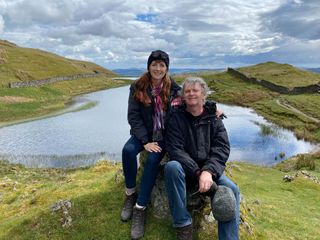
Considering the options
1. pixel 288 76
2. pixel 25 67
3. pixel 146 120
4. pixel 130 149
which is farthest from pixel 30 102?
pixel 288 76

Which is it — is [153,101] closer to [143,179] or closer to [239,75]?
[143,179]

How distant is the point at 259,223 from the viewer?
15.0 m

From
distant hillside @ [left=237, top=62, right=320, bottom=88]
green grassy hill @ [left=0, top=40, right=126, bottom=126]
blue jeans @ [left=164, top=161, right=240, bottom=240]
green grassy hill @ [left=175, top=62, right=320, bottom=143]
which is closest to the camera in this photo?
blue jeans @ [left=164, top=161, right=240, bottom=240]

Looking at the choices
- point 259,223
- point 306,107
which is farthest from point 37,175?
point 306,107

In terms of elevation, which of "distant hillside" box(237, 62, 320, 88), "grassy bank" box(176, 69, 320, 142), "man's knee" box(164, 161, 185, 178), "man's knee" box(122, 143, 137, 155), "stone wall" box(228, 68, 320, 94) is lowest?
"grassy bank" box(176, 69, 320, 142)

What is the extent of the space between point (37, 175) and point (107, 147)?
1486cm

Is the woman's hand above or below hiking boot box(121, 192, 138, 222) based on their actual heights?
above

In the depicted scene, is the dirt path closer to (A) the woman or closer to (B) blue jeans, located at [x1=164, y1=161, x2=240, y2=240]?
(A) the woman

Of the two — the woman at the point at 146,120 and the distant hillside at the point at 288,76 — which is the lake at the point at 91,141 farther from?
the distant hillside at the point at 288,76

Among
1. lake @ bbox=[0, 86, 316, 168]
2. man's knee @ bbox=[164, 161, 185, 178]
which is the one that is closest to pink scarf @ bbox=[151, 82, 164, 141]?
man's knee @ bbox=[164, 161, 185, 178]

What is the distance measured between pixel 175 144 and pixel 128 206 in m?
2.88

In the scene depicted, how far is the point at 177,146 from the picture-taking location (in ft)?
37.9

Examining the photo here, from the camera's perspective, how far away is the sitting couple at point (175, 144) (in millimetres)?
10977

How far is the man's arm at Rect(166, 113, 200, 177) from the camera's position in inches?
441
